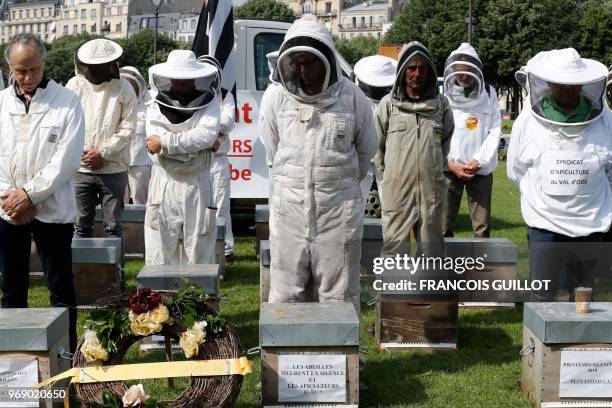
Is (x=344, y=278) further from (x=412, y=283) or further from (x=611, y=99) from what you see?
(x=611, y=99)

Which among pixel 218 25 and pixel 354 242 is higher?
pixel 218 25

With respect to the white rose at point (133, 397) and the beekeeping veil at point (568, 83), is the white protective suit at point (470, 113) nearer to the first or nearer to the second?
the beekeeping veil at point (568, 83)

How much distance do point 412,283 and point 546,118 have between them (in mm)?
1572

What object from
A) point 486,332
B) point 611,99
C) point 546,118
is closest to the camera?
point 546,118

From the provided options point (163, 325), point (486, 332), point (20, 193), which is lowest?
point (486, 332)

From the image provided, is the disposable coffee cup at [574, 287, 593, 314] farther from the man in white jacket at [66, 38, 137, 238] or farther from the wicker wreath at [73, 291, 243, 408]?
the man in white jacket at [66, 38, 137, 238]

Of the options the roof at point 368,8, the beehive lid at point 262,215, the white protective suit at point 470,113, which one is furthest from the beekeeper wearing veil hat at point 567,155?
the roof at point 368,8

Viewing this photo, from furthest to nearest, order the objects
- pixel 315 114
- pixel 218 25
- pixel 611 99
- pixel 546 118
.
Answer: pixel 218 25 → pixel 611 99 → pixel 546 118 → pixel 315 114

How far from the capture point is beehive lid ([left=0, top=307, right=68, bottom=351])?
461 centimetres

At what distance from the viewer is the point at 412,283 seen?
647 cm

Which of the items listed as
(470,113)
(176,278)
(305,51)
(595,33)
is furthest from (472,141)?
(595,33)

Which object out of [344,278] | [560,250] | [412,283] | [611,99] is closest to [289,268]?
[344,278]

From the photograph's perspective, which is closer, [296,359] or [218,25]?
[296,359]

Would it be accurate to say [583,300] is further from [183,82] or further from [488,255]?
[183,82]
